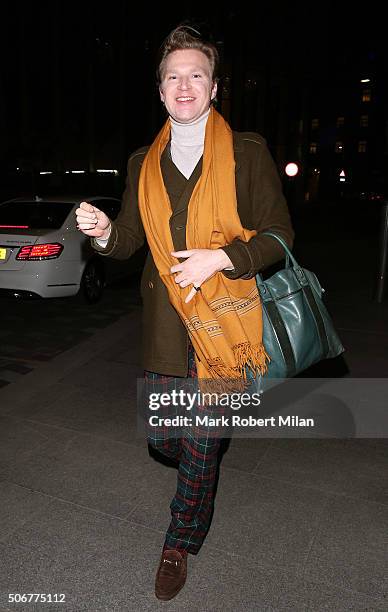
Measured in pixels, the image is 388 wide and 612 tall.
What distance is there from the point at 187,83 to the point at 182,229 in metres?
0.57

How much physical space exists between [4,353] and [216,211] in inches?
171

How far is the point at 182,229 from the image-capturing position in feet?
7.09

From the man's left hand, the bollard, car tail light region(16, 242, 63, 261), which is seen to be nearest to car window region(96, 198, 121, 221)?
car tail light region(16, 242, 63, 261)

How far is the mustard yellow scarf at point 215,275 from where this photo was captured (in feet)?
6.82

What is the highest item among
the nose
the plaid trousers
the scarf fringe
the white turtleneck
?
the nose

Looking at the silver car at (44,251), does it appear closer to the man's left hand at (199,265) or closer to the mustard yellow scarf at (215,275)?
the mustard yellow scarf at (215,275)

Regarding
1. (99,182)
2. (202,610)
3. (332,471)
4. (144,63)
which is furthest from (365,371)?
(144,63)

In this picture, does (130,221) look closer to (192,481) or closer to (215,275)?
(215,275)

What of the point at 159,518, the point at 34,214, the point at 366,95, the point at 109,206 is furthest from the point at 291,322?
the point at 366,95

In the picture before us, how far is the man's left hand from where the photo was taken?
6.40 ft

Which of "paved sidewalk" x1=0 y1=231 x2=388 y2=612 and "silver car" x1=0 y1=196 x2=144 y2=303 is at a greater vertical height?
"silver car" x1=0 y1=196 x2=144 y2=303

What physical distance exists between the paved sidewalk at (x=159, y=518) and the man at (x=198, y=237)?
0.93 feet

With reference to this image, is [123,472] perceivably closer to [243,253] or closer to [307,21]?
[243,253]

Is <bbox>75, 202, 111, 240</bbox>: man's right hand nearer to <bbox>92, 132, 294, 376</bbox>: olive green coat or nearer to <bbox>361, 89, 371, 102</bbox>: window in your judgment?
<bbox>92, 132, 294, 376</bbox>: olive green coat
